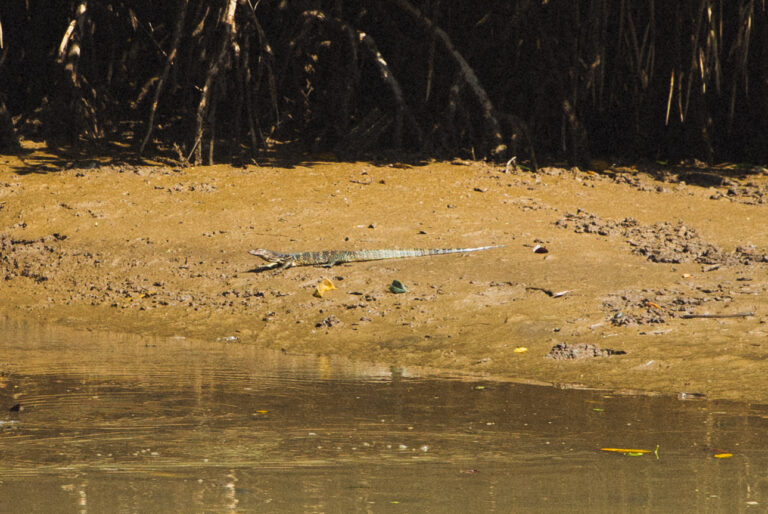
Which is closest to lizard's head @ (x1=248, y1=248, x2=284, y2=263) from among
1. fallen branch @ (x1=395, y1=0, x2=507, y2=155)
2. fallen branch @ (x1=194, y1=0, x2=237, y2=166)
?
fallen branch @ (x1=194, y1=0, x2=237, y2=166)

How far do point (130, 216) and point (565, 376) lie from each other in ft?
17.4

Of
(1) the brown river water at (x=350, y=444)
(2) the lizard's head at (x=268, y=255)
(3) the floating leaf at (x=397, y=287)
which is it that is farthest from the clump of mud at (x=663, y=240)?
(1) the brown river water at (x=350, y=444)

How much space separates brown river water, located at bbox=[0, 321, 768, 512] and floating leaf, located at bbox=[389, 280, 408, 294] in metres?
1.53

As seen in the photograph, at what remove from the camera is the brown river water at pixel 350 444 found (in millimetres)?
2699

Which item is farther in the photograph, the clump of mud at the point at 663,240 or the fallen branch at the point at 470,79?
the fallen branch at the point at 470,79

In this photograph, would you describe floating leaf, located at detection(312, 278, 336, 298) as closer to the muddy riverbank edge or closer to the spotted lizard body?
the muddy riverbank edge

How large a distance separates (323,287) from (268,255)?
0.89m

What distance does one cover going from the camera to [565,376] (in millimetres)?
4824

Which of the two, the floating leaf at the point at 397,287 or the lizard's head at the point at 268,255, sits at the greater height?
the lizard's head at the point at 268,255

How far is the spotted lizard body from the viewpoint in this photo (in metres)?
7.30

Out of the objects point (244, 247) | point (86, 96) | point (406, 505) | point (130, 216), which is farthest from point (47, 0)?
point (406, 505)

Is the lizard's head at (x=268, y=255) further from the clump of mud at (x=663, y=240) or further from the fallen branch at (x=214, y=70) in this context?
the fallen branch at (x=214, y=70)

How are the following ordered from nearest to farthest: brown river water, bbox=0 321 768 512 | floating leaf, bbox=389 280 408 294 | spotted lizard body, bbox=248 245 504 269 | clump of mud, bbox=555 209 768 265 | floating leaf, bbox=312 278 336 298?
brown river water, bbox=0 321 768 512 < floating leaf, bbox=389 280 408 294 < floating leaf, bbox=312 278 336 298 < clump of mud, bbox=555 209 768 265 < spotted lizard body, bbox=248 245 504 269

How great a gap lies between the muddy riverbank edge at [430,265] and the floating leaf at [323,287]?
0.12 feet
